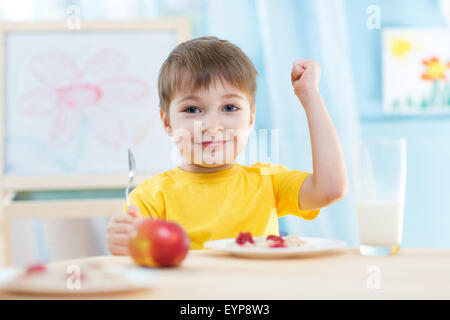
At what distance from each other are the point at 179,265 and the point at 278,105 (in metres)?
1.81

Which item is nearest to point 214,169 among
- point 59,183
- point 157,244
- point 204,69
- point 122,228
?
point 204,69

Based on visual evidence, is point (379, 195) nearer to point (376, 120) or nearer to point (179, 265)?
point (179, 265)

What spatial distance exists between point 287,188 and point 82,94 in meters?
1.50

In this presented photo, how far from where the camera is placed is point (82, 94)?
2354 millimetres

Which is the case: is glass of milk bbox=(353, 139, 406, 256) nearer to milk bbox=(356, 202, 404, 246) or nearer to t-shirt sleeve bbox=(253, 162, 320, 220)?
milk bbox=(356, 202, 404, 246)

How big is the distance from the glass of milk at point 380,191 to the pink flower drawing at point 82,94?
5.62 feet

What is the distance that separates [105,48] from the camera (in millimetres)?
2371

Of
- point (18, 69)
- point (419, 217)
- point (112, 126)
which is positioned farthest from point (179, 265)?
point (419, 217)

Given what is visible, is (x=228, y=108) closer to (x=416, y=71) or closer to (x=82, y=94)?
(x=82, y=94)

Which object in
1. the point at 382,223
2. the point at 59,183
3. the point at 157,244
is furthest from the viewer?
the point at 59,183

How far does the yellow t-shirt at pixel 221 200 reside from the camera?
102 centimetres

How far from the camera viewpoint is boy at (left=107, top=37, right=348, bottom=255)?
1023mm

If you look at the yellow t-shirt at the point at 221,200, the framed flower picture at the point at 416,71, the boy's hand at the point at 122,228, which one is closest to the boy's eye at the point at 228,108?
the yellow t-shirt at the point at 221,200

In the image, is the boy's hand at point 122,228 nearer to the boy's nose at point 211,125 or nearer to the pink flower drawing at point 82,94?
the boy's nose at point 211,125
